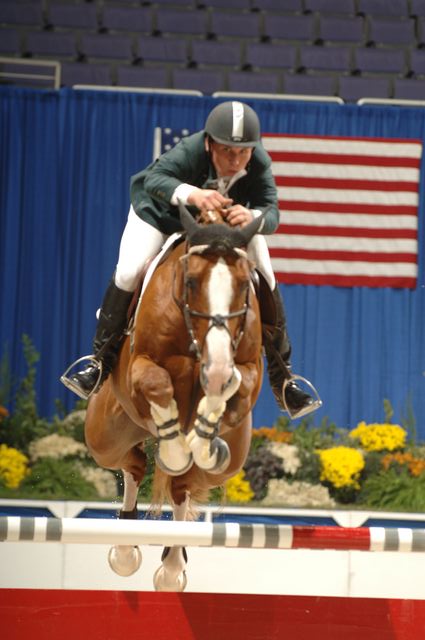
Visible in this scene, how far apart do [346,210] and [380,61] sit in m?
1.95

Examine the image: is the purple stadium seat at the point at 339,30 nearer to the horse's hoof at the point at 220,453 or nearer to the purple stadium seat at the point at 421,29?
the purple stadium seat at the point at 421,29

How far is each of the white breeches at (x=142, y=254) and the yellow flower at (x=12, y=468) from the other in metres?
4.84

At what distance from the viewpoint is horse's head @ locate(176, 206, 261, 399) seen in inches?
146

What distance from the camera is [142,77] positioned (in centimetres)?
1059

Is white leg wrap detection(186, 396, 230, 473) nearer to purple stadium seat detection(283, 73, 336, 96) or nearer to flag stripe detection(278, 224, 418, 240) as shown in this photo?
flag stripe detection(278, 224, 418, 240)

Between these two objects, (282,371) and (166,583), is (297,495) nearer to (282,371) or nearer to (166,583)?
(166,583)

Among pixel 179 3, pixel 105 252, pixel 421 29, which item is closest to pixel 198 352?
pixel 105 252

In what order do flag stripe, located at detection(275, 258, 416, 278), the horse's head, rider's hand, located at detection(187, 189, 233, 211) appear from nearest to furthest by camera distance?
the horse's head
rider's hand, located at detection(187, 189, 233, 211)
flag stripe, located at detection(275, 258, 416, 278)

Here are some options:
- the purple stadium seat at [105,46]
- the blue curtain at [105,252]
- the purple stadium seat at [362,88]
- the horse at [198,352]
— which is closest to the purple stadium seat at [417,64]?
the purple stadium seat at [362,88]

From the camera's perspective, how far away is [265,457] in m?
9.23

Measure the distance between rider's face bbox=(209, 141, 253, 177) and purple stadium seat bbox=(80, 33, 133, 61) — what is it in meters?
6.78

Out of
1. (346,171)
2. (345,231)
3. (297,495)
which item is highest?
(346,171)

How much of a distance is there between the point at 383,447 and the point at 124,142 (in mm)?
4087

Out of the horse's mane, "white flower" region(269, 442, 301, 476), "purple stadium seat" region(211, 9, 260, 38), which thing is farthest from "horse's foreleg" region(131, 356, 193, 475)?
"purple stadium seat" region(211, 9, 260, 38)
